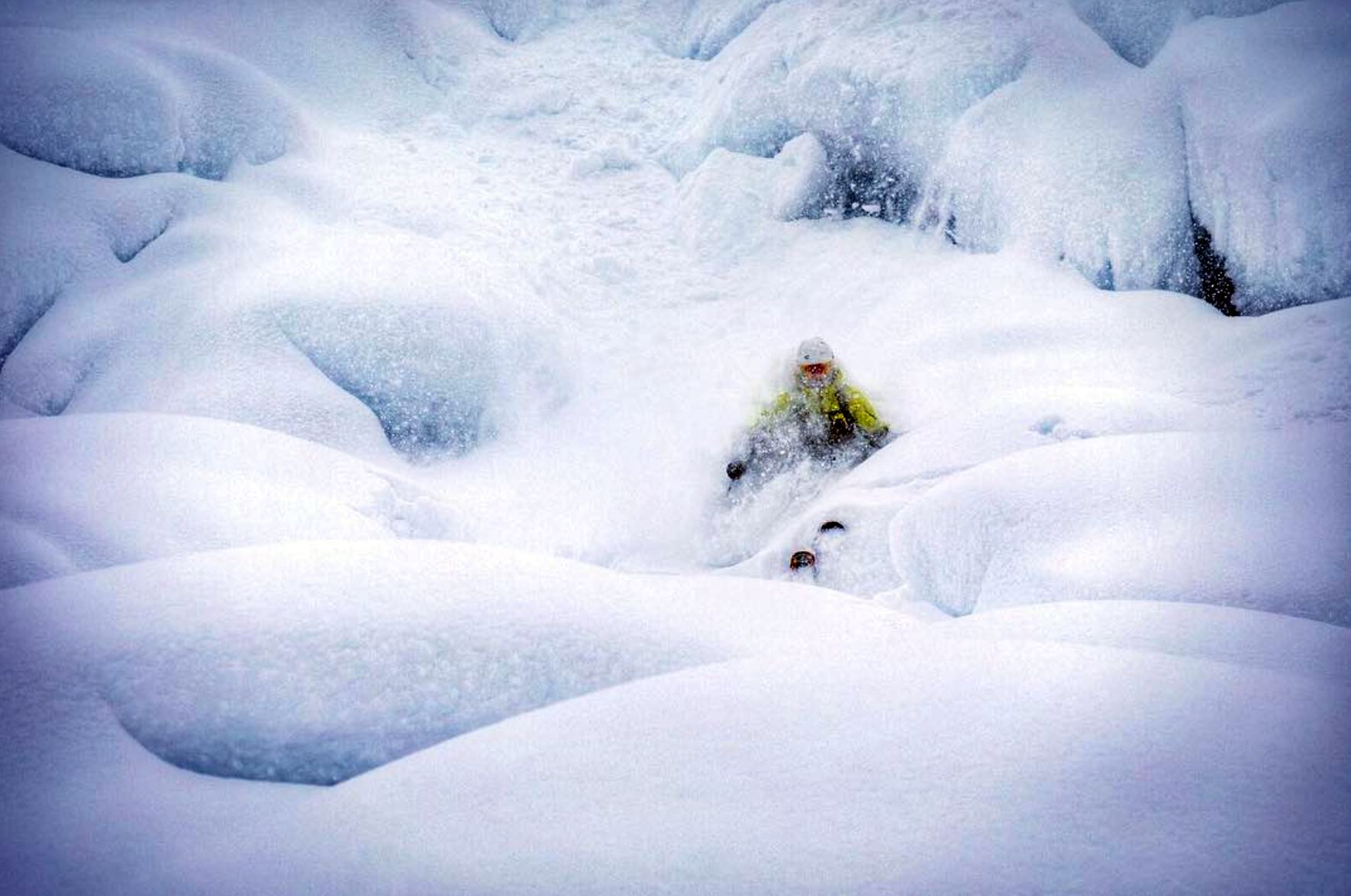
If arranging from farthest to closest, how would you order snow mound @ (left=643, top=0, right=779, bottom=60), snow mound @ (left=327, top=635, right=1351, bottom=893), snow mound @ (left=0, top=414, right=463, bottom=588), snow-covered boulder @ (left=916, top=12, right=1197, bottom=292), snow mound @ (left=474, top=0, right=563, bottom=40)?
snow mound @ (left=474, top=0, right=563, bottom=40) < snow mound @ (left=643, top=0, right=779, bottom=60) < snow-covered boulder @ (left=916, top=12, right=1197, bottom=292) < snow mound @ (left=0, top=414, right=463, bottom=588) < snow mound @ (left=327, top=635, right=1351, bottom=893)

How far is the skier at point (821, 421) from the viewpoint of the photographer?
Answer: 2539 mm

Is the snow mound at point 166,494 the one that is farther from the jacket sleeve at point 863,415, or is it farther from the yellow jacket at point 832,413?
the jacket sleeve at point 863,415

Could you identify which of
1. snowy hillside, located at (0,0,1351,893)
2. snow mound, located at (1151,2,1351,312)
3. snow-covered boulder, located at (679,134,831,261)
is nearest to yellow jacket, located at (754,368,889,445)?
snowy hillside, located at (0,0,1351,893)

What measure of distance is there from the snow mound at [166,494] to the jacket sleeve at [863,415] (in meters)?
1.36

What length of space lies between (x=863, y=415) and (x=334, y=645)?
2003 mm

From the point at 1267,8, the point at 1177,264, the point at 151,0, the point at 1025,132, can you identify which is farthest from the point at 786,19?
the point at 151,0

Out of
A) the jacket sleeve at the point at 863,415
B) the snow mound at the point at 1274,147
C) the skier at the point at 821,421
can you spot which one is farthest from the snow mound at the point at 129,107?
the snow mound at the point at 1274,147

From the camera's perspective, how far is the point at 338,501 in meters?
1.84

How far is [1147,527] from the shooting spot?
1323 millimetres

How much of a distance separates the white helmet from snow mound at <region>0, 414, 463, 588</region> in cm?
127

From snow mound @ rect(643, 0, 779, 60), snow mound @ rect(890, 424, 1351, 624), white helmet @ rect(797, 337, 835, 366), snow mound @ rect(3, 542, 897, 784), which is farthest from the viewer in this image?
snow mound @ rect(643, 0, 779, 60)

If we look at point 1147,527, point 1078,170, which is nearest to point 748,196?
point 1078,170

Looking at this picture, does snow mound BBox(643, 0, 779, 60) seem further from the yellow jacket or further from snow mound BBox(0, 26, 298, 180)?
the yellow jacket

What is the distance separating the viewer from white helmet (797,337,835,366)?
253 cm
